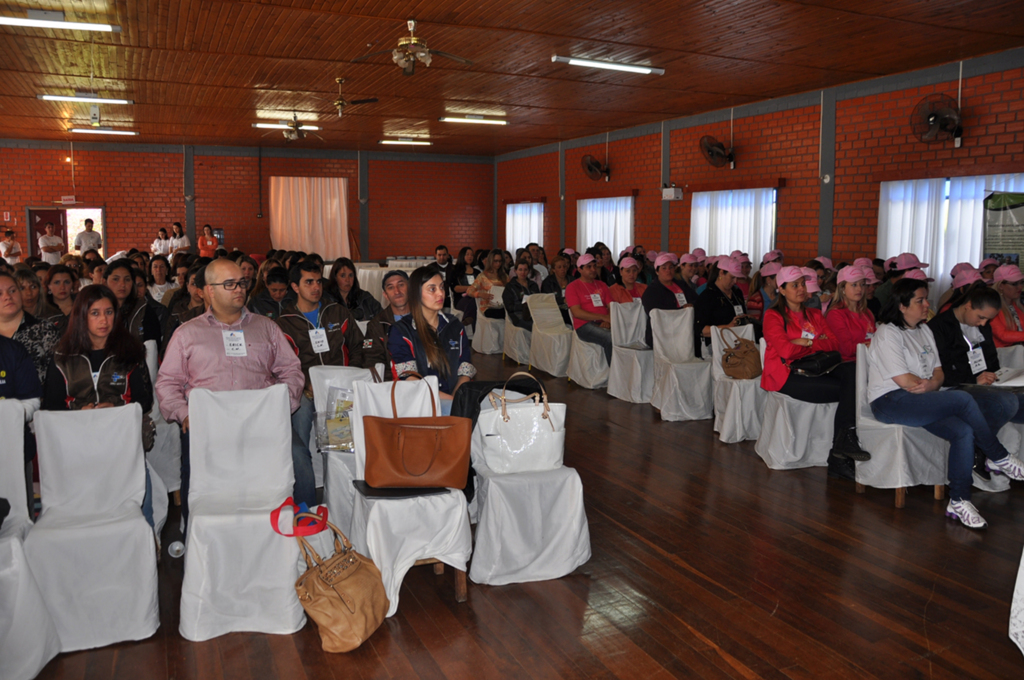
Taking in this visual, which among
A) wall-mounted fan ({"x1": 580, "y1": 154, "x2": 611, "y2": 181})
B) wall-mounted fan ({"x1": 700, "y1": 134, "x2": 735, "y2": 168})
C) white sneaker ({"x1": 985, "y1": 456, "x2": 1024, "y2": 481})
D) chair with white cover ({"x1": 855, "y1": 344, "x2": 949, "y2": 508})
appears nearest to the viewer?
white sneaker ({"x1": 985, "y1": 456, "x2": 1024, "y2": 481})

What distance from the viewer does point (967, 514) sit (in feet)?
13.8

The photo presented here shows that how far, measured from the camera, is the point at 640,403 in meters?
7.37

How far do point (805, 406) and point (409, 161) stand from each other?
13847 millimetres

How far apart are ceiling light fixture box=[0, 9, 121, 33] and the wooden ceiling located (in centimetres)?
9

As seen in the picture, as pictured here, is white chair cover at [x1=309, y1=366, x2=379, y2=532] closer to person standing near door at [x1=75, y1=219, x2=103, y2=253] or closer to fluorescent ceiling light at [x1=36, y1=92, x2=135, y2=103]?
fluorescent ceiling light at [x1=36, y1=92, x2=135, y2=103]

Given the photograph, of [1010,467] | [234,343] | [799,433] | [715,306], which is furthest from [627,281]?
[234,343]

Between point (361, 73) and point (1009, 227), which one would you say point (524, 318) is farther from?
point (1009, 227)

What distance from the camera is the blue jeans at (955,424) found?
427 cm

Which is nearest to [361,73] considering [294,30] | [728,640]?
[294,30]

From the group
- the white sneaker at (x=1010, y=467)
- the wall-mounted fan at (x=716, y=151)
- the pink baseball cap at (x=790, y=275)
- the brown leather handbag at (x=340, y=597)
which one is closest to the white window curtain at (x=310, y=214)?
the wall-mounted fan at (x=716, y=151)

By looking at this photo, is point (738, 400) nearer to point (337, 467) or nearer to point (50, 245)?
point (337, 467)

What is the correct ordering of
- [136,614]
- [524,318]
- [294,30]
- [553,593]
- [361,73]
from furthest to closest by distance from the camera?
[524,318] < [361,73] < [294,30] < [553,593] < [136,614]

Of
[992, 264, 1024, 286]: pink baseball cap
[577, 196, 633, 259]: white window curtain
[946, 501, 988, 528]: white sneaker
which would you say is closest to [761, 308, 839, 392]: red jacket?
[946, 501, 988, 528]: white sneaker

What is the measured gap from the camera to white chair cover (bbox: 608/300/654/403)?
7340mm
